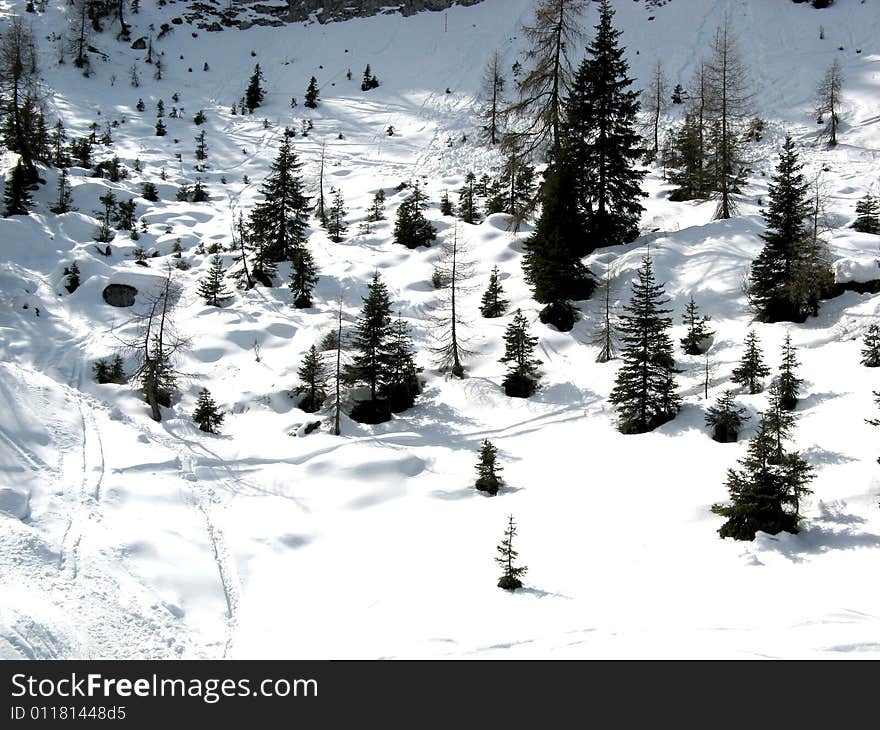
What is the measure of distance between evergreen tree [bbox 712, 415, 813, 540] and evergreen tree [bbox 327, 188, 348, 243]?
2844cm

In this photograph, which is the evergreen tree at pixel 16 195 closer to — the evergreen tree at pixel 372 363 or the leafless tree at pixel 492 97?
the evergreen tree at pixel 372 363

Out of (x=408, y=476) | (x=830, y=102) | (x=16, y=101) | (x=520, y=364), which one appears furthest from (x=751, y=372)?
(x=16, y=101)

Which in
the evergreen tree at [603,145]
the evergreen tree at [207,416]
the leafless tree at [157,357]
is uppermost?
the evergreen tree at [603,145]

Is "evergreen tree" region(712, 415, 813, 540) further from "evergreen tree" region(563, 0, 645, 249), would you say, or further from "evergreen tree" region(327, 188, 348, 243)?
"evergreen tree" region(327, 188, 348, 243)

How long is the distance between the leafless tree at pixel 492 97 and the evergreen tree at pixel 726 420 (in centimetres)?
3712

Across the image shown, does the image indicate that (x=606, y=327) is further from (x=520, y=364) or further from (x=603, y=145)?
(x=603, y=145)

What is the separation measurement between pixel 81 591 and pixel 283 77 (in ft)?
226

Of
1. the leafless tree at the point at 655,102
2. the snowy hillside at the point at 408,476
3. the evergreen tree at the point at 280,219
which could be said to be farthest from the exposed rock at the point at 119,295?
the leafless tree at the point at 655,102

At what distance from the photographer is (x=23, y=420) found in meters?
12.2

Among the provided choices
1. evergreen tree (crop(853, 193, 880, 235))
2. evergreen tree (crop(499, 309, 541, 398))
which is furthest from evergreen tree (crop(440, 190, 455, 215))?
evergreen tree (crop(853, 193, 880, 235))

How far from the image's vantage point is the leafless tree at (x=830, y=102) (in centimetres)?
3675

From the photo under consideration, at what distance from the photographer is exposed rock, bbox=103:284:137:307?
25.7 meters

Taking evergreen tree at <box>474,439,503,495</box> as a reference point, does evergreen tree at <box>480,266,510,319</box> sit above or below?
above

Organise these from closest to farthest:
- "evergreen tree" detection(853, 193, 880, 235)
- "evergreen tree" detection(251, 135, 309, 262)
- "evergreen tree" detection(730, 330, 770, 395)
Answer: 1. "evergreen tree" detection(730, 330, 770, 395)
2. "evergreen tree" detection(853, 193, 880, 235)
3. "evergreen tree" detection(251, 135, 309, 262)
